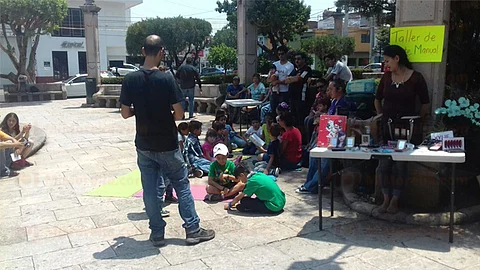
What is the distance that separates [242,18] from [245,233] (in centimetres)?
1007

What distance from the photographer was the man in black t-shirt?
805 centimetres

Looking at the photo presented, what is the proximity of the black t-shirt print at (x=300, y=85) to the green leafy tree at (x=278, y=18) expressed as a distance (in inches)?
227

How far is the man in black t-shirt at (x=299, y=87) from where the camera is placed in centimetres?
805

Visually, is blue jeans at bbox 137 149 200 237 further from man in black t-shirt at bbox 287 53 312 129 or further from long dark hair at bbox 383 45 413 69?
man in black t-shirt at bbox 287 53 312 129

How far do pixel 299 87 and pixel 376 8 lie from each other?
253 centimetres

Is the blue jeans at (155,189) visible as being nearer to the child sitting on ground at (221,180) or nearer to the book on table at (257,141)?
the child sitting on ground at (221,180)

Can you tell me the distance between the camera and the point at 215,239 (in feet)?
14.1

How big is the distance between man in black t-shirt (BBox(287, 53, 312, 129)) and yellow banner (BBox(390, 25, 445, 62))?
10.1ft

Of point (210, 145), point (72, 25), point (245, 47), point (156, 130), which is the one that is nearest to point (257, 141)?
point (210, 145)

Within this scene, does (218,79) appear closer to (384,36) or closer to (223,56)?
(223,56)

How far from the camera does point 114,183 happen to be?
6.46 m

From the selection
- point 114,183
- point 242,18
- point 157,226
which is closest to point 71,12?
point 242,18

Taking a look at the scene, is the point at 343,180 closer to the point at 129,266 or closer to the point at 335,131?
the point at 335,131

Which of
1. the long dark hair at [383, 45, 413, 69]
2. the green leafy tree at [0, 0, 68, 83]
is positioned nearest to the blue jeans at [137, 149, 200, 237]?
the long dark hair at [383, 45, 413, 69]
